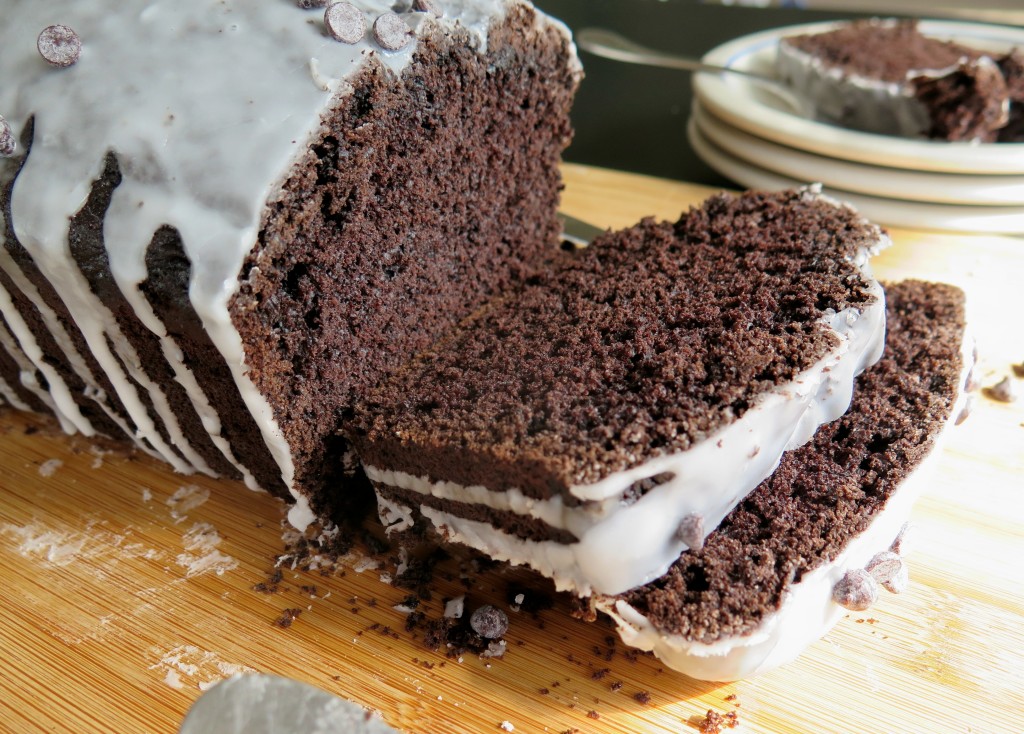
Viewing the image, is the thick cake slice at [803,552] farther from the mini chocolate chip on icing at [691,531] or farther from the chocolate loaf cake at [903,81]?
the chocolate loaf cake at [903,81]

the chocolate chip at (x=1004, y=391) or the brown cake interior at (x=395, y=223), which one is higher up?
the brown cake interior at (x=395, y=223)

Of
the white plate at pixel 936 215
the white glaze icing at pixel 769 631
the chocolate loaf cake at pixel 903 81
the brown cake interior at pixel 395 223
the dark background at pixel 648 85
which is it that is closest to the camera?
the white glaze icing at pixel 769 631

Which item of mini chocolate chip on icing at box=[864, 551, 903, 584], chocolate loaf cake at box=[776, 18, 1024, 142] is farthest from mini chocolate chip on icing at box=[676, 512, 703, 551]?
chocolate loaf cake at box=[776, 18, 1024, 142]

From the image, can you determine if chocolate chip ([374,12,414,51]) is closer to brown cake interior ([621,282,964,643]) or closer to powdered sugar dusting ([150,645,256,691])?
brown cake interior ([621,282,964,643])

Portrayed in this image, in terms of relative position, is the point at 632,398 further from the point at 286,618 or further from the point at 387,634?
the point at 286,618

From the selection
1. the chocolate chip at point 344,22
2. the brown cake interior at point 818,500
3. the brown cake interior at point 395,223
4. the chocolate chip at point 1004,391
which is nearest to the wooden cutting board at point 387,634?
the chocolate chip at point 1004,391
